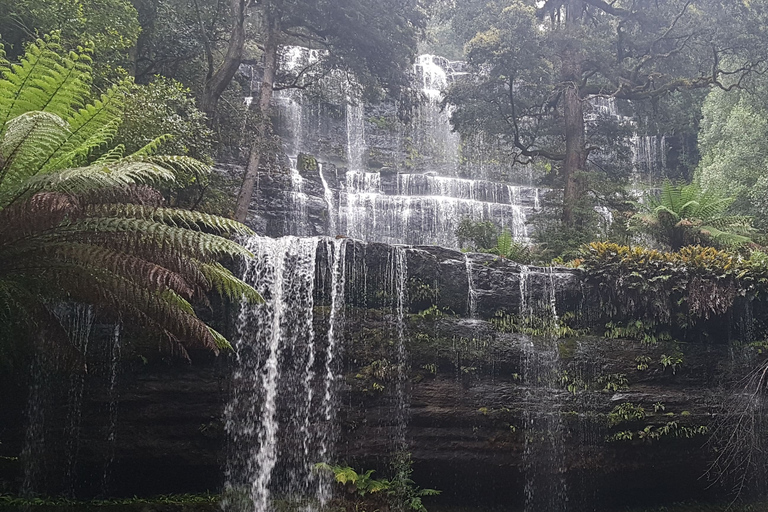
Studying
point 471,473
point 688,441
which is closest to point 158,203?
point 471,473

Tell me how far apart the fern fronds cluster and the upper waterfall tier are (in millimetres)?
8925

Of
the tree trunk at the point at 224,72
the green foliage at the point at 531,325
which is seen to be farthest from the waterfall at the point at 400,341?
the tree trunk at the point at 224,72

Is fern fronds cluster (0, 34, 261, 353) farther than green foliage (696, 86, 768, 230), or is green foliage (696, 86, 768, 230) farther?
green foliage (696, 86, 768, 230)

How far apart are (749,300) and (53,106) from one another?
32.2 feet

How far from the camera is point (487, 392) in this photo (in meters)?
9.04

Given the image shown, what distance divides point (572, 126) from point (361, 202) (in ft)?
19.0

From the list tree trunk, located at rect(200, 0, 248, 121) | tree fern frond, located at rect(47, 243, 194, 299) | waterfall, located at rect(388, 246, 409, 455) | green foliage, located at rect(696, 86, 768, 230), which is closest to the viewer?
tree fern frond, located at rect(47, 243, 194, 299)

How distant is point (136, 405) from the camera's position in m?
7.98

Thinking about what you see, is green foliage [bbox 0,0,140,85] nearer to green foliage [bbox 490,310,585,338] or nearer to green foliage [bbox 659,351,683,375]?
green foliage [bbox 490,310,585,338]

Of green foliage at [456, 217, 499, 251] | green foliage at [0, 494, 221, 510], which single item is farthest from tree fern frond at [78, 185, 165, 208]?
green foliage at [456, 217, 499, 251]

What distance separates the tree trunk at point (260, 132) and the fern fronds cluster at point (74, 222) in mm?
5002

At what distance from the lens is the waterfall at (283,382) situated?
8.23 m

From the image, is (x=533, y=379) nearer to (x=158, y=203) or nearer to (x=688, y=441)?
(x=688, y=441)

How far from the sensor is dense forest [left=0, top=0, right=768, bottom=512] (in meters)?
5.66
